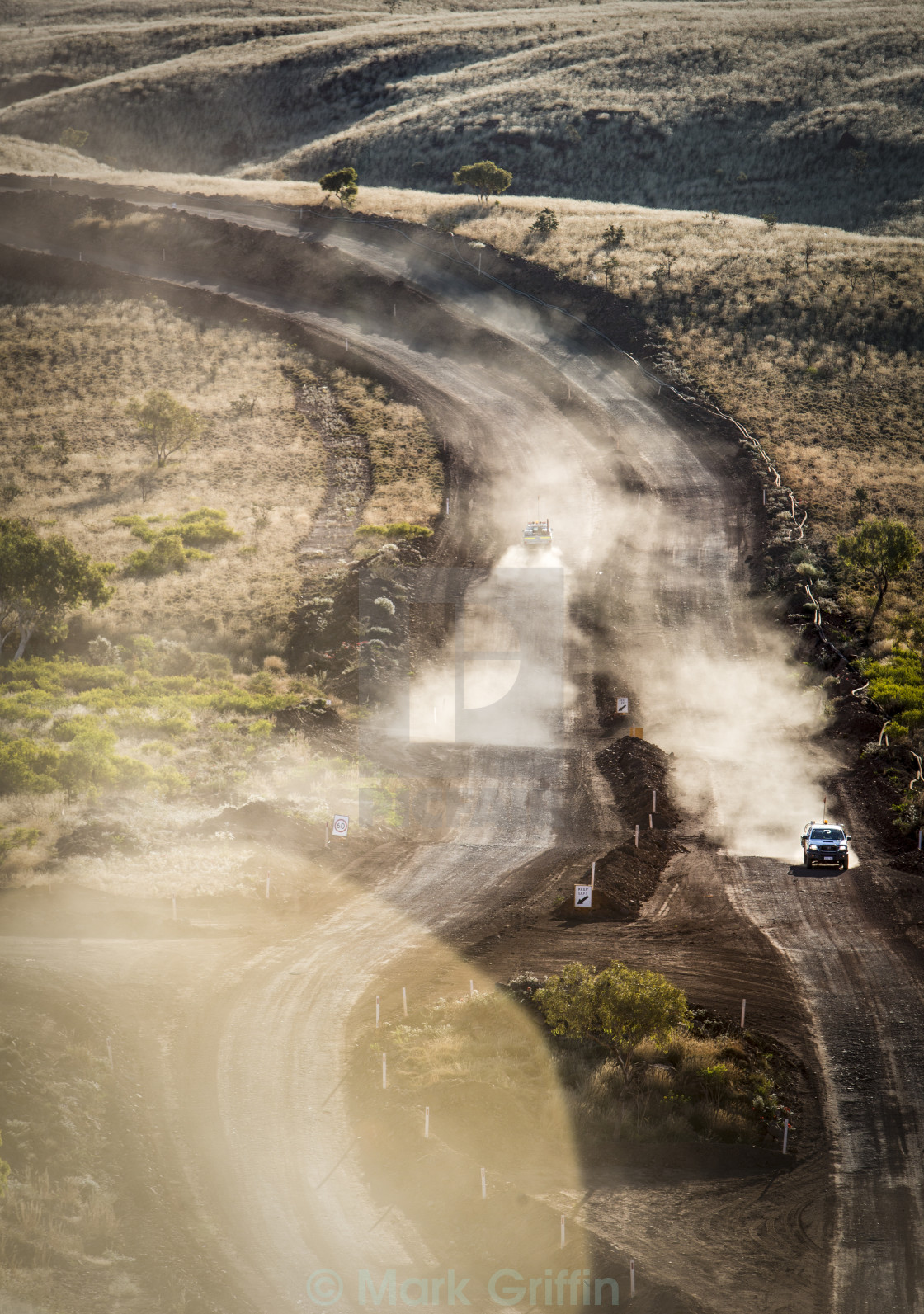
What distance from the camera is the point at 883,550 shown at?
41.5m

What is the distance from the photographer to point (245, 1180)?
1686 centimetres

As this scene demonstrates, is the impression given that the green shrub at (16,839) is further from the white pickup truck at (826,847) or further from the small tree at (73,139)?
the small tree at (73,139)

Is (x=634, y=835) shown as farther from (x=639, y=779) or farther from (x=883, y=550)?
(x=883, y=550)

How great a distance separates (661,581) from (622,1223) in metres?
34.5

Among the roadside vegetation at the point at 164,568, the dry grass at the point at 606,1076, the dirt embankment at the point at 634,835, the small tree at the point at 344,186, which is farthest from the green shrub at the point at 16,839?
the small tree at the point at 344,186

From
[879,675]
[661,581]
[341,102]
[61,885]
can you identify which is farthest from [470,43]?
[61,885]

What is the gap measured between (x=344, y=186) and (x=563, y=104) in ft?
145

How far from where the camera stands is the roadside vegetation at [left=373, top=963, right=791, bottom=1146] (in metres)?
18.0

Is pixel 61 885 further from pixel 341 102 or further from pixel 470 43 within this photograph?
pixel 470 43

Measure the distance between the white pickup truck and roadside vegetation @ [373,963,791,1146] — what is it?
8.57 m

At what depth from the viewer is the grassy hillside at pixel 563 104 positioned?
101875 mm

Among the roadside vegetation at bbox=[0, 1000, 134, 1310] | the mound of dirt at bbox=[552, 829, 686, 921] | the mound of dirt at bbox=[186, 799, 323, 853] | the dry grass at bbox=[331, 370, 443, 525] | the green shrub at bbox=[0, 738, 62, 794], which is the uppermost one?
the dry grass at bbox=[331, 370, 443, 525]

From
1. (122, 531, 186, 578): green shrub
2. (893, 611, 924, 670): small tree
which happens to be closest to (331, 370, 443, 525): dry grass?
(122, 531, 186, 578): green shrub

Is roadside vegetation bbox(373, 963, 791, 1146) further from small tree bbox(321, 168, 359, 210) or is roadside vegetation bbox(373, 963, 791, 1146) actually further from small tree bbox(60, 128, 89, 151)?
small tree bbox(60, 128, 89, 151)
